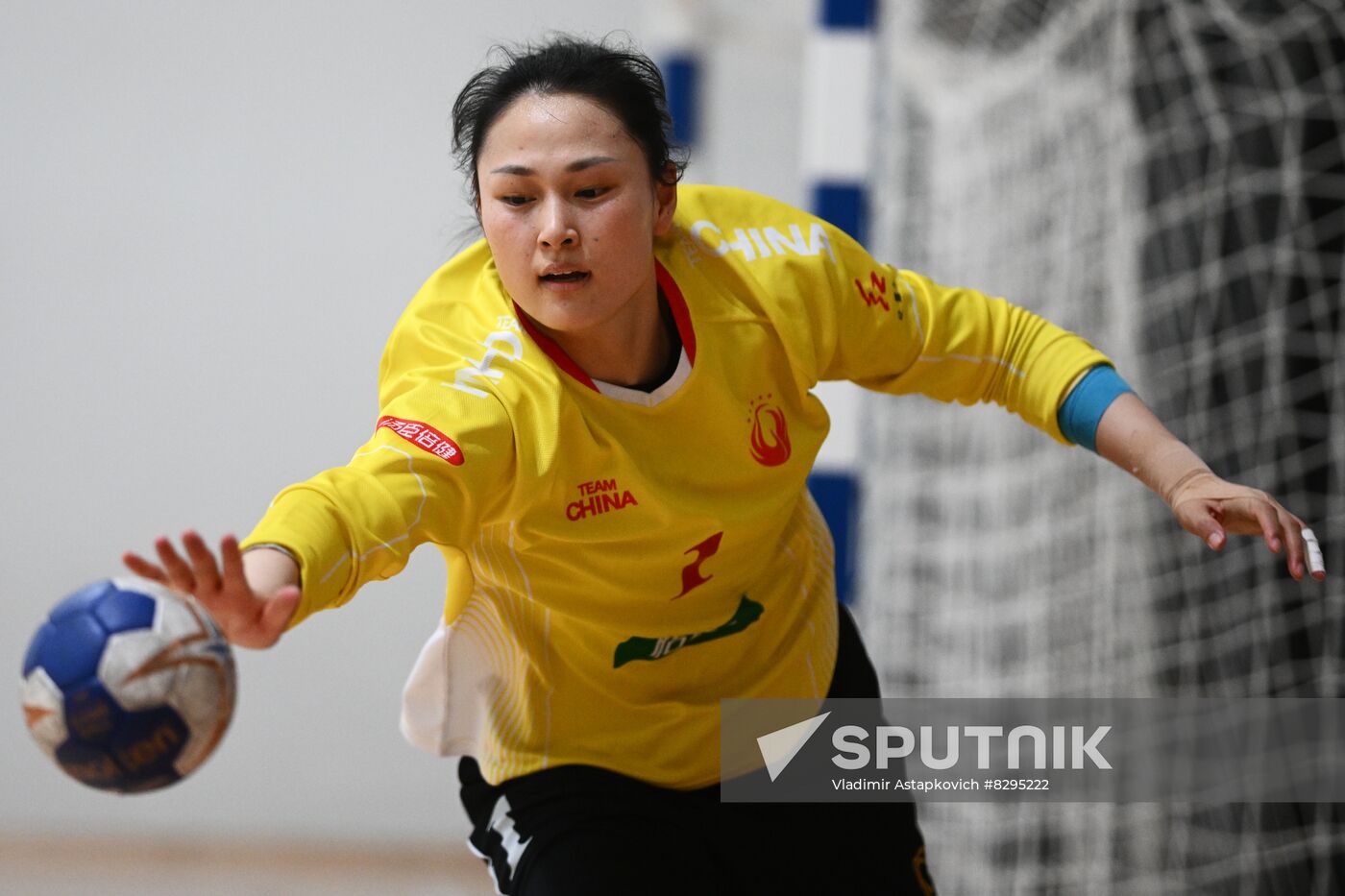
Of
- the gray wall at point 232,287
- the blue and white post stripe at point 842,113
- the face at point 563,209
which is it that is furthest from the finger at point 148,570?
the gray wall at point 232,287

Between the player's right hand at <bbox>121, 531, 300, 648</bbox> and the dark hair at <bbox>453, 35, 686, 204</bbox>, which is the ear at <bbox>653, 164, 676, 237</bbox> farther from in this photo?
the player's right hand at <bbox>121, 531, 300, 648</bbox>

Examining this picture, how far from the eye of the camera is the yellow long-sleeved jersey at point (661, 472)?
1.39 m

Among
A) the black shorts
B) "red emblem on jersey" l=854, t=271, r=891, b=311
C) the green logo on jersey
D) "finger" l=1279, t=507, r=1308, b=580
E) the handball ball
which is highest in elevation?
"red emblem on jersey" l=854, t=271, r=891, b=311

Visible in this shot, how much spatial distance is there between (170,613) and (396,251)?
11.2ft

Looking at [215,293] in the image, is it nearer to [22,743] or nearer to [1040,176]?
[22,743]

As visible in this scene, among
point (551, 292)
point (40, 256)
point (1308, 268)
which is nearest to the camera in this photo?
point (551, 292)

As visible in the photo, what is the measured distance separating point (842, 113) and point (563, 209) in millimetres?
1289

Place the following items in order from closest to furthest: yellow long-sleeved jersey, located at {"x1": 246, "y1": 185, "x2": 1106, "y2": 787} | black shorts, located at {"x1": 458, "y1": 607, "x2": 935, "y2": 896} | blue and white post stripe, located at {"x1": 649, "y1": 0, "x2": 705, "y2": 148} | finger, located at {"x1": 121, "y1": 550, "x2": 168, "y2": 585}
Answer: finger, located at {"x1": 121, "y1": 550, "x2": 168, "y2": 585} < yellow long-sleeved jersey, located at {"x1": 246, "y1": 185, "x2": 1106, "y2": 787} < black shorts, located at {"x1": 458, "y1": 607, "x2": 935, "y2": 896} < blue and white post stripe, located at {"x1": 649, "y1": 0, "x2": 705, "y2": 148}

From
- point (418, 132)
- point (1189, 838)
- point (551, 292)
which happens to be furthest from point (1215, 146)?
point (418, 132)

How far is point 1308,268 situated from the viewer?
2.95 meters

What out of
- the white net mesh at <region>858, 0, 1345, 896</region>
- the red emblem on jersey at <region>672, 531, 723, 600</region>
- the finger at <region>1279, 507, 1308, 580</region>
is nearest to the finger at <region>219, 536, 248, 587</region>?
the red emblem on jersey at <region>672, 531, 723, 600</region>

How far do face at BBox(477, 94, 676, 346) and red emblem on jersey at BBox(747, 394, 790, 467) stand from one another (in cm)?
22

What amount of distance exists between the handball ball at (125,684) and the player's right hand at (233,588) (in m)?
0.04

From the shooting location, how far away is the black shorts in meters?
1.51
